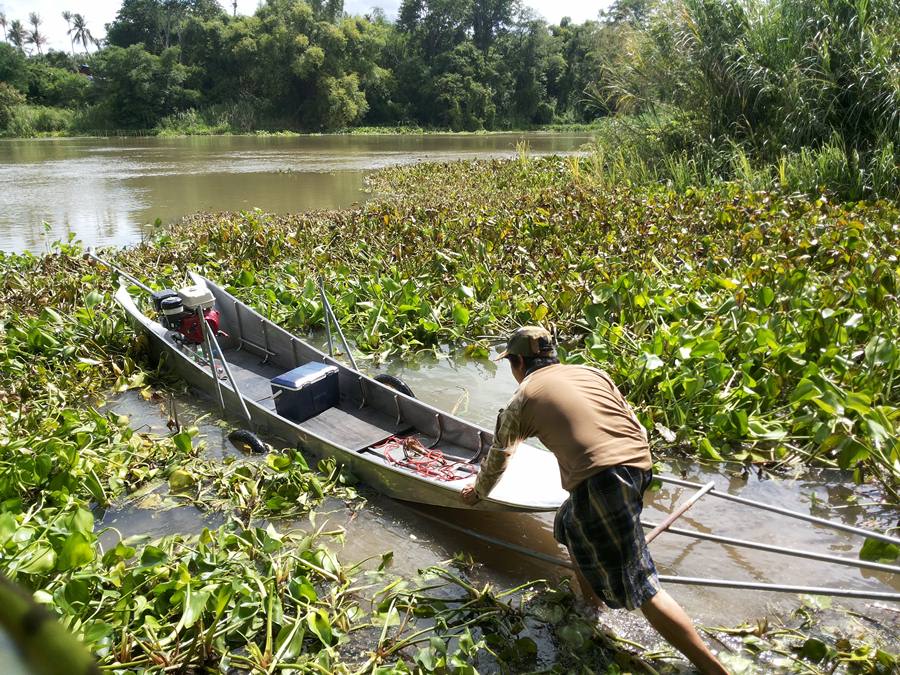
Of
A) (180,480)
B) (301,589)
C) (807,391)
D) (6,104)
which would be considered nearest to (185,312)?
(180,480)

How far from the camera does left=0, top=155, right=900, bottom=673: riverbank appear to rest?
3.10 m

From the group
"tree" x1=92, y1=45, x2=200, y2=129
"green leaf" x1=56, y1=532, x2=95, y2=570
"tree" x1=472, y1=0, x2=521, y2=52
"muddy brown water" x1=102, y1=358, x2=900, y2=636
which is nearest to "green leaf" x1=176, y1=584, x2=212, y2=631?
"green leaf" x1=56, y1=532, x2=95, y2=570

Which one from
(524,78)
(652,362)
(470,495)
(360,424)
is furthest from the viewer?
(524,78)

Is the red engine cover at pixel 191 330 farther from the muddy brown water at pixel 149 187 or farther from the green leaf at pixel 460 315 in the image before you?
the muddy brown water at pixel 149 187

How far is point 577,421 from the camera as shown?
2.80 metres

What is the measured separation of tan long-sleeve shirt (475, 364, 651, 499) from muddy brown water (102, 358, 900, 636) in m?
1.03

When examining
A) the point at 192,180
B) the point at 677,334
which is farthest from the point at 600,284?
the point at 192,180

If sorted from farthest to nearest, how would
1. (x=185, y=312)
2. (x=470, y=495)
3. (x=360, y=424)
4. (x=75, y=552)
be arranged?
1. (x=185, y=312)
2. (x=360, y=424)
3. (x=470, y=495)
4. (x=75, y=552)

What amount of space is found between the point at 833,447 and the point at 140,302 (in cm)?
661

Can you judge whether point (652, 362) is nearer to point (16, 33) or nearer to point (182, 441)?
point (182, 441)

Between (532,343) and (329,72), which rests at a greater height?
(329,72)

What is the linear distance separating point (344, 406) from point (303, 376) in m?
0.47

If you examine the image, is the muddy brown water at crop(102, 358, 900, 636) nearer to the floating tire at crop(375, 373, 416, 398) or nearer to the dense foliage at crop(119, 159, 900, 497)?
the dense foliage at crop(119, 159, 900, 497)

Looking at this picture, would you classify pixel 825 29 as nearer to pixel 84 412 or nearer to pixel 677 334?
pixel 677 334
